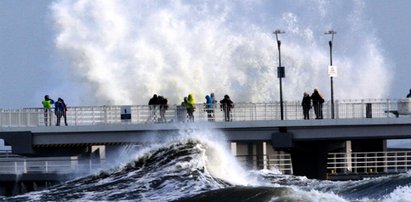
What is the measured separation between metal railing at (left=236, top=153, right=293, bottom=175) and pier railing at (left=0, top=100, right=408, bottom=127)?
1.86 metres

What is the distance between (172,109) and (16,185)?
7.78 meters

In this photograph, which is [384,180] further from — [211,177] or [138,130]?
[138,130]

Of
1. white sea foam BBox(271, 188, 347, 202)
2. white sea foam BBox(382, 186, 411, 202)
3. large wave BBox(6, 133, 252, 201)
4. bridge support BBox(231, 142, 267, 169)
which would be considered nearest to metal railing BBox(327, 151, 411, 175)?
bridge support BBox(231, 142, 267, 169)

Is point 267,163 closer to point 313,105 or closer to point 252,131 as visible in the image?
point 252,131

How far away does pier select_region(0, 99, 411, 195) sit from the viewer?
72.9 m

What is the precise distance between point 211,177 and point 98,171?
813cm

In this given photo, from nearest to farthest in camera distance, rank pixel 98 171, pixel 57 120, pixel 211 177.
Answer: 1. pixel 211 177
2. pixel 98 171
3. pixel 57 120

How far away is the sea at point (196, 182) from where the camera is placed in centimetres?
5709

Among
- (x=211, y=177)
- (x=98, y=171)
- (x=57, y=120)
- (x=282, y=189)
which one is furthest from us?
(x=57, y=120)

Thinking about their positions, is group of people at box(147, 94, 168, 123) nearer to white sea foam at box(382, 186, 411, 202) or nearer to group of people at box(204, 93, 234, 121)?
group of people at box(204, 93, 234, 121)

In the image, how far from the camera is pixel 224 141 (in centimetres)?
7181

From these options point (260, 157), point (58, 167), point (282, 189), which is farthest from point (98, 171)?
point (282, 189)

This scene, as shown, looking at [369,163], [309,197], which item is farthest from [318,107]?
[309,197]

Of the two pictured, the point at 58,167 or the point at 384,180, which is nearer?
the point at 384,180
